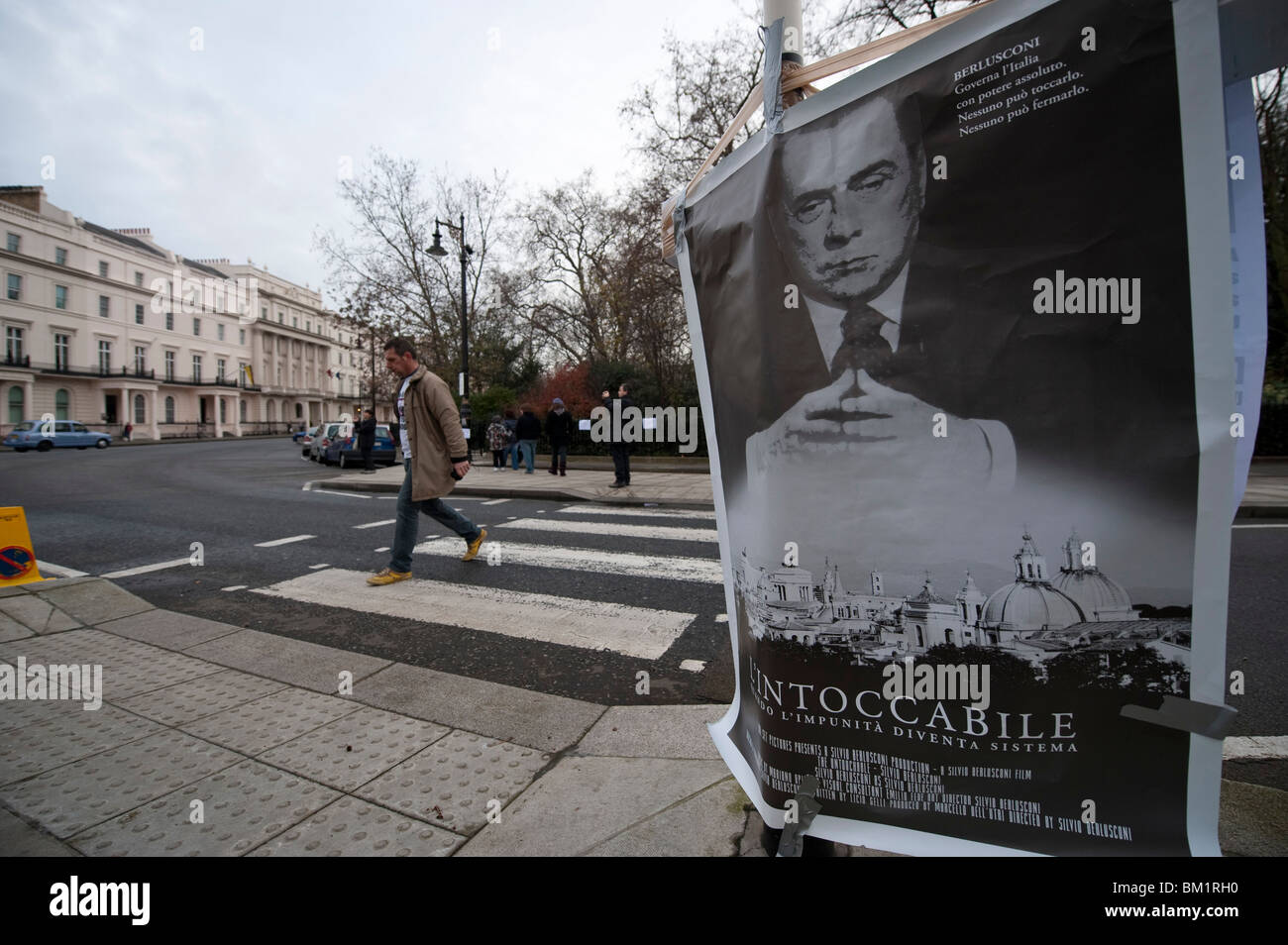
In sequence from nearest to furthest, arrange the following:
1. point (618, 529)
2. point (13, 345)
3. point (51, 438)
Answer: point (618, 529) → point (51, 438) → point (13, 345)

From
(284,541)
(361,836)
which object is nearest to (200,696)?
(361,836)

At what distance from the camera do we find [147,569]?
20.0 feet

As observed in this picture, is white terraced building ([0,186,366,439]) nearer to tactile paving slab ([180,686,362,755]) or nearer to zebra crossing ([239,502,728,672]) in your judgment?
zebra crossing ([239,502,728,672])

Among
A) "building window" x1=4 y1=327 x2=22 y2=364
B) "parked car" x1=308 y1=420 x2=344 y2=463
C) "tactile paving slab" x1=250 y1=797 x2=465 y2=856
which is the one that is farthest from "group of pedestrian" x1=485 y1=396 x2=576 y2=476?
"building window" x1=4 y1=327 x2=22 y2=364

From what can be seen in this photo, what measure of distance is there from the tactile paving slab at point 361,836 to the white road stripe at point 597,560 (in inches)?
138

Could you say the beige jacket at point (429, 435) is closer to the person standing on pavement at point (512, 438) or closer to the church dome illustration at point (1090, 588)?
the church dome illustration at point (1090, 588)

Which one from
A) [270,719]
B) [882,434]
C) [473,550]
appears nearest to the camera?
[882,434]

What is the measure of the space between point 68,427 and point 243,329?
4471cm

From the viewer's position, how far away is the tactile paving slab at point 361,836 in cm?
200

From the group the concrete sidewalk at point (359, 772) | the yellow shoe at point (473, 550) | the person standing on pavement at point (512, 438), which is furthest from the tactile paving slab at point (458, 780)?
the person standing on pavement at point (512, 438)

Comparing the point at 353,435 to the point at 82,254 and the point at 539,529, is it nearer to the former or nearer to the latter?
the point at 539,529

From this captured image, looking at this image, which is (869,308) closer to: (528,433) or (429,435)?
(429,435)

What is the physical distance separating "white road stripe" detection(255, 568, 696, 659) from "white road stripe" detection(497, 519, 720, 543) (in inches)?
104

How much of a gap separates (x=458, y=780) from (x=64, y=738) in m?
1.91
